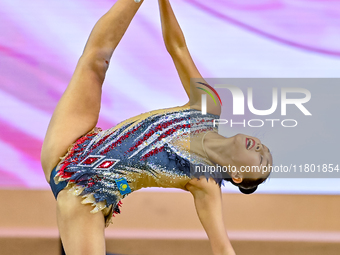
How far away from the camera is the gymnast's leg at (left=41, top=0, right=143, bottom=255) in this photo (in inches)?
37.0

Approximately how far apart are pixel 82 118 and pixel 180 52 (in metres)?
0.33

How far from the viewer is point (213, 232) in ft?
3.49

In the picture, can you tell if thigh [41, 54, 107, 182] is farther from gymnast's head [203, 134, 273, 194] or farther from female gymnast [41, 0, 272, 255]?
gymnast's head [203, 134, 273, 194]

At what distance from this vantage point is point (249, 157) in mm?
1034

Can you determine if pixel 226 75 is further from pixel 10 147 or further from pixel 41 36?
pixel 10 147

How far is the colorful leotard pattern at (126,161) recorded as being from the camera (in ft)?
3.15

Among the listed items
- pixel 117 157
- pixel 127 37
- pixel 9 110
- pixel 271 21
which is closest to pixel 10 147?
pixel 9 110

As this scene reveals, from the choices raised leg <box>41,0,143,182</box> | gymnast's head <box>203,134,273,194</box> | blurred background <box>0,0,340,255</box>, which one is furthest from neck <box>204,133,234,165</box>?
blurred background <box>0,0,340,255</box>

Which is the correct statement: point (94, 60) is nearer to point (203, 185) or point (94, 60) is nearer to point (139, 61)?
point (203, 185)

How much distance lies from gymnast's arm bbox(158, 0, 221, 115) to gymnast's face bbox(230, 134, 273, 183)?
12 cm

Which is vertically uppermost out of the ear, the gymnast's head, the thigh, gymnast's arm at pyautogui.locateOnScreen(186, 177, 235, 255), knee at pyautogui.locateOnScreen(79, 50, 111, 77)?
knee at pyautogui.locateOnScreen(79, 50, 111, 77)

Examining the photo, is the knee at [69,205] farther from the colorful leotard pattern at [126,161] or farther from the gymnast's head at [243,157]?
the gymnast's head at [243,157]

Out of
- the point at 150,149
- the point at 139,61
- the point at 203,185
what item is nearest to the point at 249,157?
the point at 203,185

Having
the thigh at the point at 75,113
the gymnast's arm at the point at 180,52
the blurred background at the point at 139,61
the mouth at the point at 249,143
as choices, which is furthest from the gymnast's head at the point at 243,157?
the blurred background at the point at 139,61
